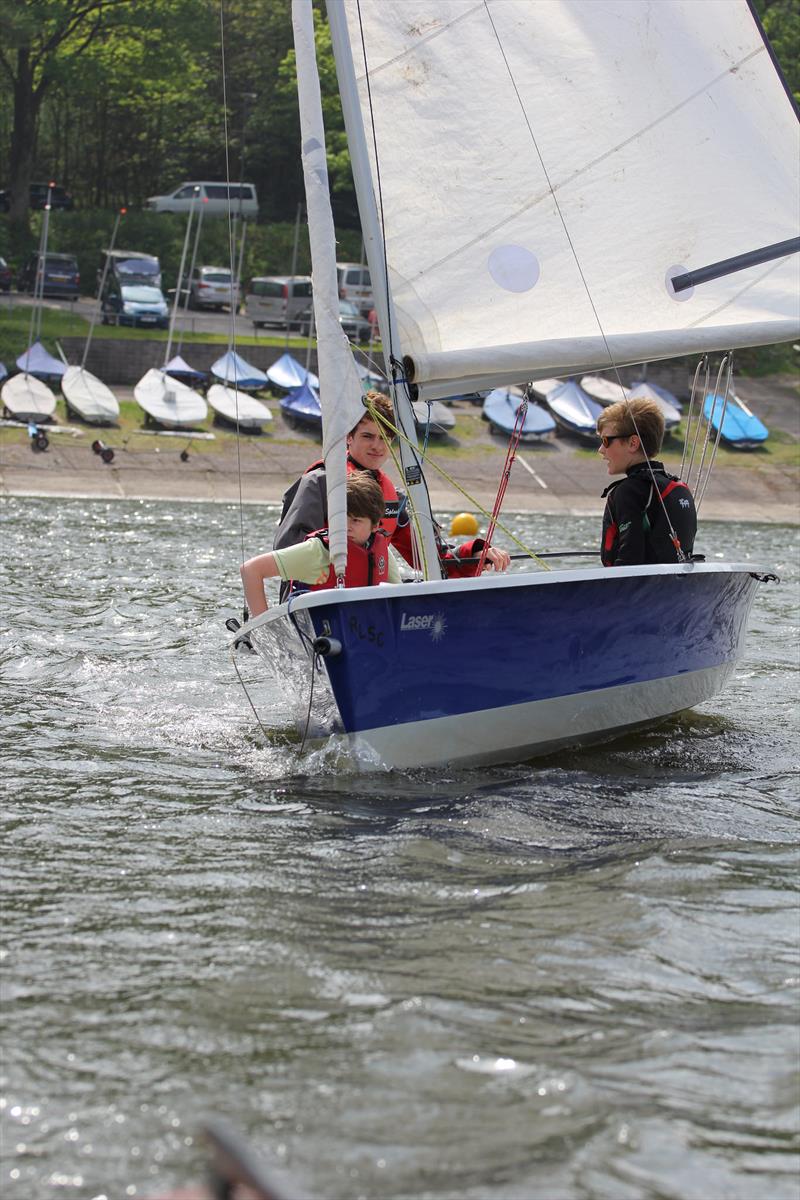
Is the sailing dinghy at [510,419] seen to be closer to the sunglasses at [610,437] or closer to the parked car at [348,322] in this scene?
the parked car at [348,322]

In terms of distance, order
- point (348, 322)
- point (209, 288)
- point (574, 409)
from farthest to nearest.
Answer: point (209, 288)
point (348, 322)
point (574, 409)

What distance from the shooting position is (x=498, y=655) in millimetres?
8320

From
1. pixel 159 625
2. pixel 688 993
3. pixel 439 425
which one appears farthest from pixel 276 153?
pixel 688 993

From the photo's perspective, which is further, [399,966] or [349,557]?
[349,557]

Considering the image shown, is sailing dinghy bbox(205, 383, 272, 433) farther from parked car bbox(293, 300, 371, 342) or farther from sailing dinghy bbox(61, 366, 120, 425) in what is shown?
parked car bbox(293, 300, 371, 342)

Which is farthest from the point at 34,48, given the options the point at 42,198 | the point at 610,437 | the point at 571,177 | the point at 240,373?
the point at 610,437

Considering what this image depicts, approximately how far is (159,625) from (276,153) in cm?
4789

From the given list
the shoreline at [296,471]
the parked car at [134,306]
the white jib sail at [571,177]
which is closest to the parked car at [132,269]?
the parked car at [134,306]

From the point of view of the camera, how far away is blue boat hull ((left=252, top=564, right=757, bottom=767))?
7.94 metres

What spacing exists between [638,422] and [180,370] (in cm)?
2964

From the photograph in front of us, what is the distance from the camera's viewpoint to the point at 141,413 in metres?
35.8

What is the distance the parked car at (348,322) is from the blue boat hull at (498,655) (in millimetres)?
30820

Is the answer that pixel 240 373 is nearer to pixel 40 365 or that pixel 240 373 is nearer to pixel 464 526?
pixel 40 365

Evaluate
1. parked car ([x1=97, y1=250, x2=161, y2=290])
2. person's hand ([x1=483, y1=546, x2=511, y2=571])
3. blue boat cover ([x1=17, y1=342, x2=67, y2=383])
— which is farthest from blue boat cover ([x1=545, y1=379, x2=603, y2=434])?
person's hand ([x1=483, y1=546, x2=511, y2=571])
